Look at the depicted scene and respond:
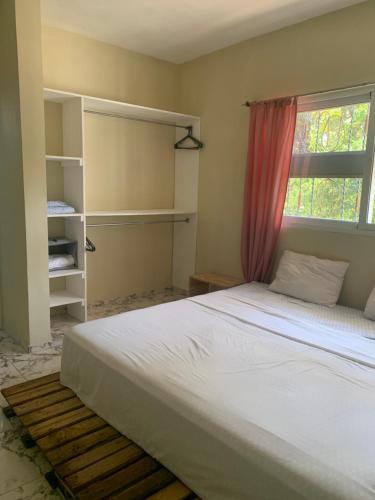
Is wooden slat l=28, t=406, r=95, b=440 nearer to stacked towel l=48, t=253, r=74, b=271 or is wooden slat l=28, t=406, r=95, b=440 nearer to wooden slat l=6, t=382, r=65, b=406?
wooden slat l=6, t=382, r=65, b=406

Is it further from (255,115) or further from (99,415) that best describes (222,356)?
(255,115)

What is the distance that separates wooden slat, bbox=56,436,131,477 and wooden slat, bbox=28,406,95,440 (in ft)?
0.82

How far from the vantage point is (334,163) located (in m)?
2.99

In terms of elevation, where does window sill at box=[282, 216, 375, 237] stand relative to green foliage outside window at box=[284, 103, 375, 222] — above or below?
below

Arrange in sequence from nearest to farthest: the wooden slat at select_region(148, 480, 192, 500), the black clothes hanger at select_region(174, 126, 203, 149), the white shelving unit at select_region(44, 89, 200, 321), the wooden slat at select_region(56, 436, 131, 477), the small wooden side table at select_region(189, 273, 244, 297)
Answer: the wooden slat at select_region(148, 480, 192, 500) → the wooden slat at select_region(56, 436, 131, 477) → the white shelving unit at select_region(44, 89, 200, 321) → the small wooden side table at select_region(189, 273, 244, 297) → the black clothes hanger at select_region(174, 126, 203, 149)

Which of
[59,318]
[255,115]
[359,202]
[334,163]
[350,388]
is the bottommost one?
[59,318]

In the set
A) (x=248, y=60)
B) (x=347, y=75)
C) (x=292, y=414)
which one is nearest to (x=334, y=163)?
(x=347, y=75)

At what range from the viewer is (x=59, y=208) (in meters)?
3.15

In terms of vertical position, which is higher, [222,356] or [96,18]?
[96,18]

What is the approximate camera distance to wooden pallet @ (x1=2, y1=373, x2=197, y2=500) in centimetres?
148

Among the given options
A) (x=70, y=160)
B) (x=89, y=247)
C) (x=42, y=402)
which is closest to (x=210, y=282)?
(x=89, y=247)

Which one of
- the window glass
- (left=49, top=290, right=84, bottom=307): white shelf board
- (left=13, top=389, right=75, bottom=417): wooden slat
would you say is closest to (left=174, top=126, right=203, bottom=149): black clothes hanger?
the window glass

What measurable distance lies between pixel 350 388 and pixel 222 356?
2.00 feet

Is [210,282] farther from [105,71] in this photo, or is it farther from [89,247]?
[105,71]
